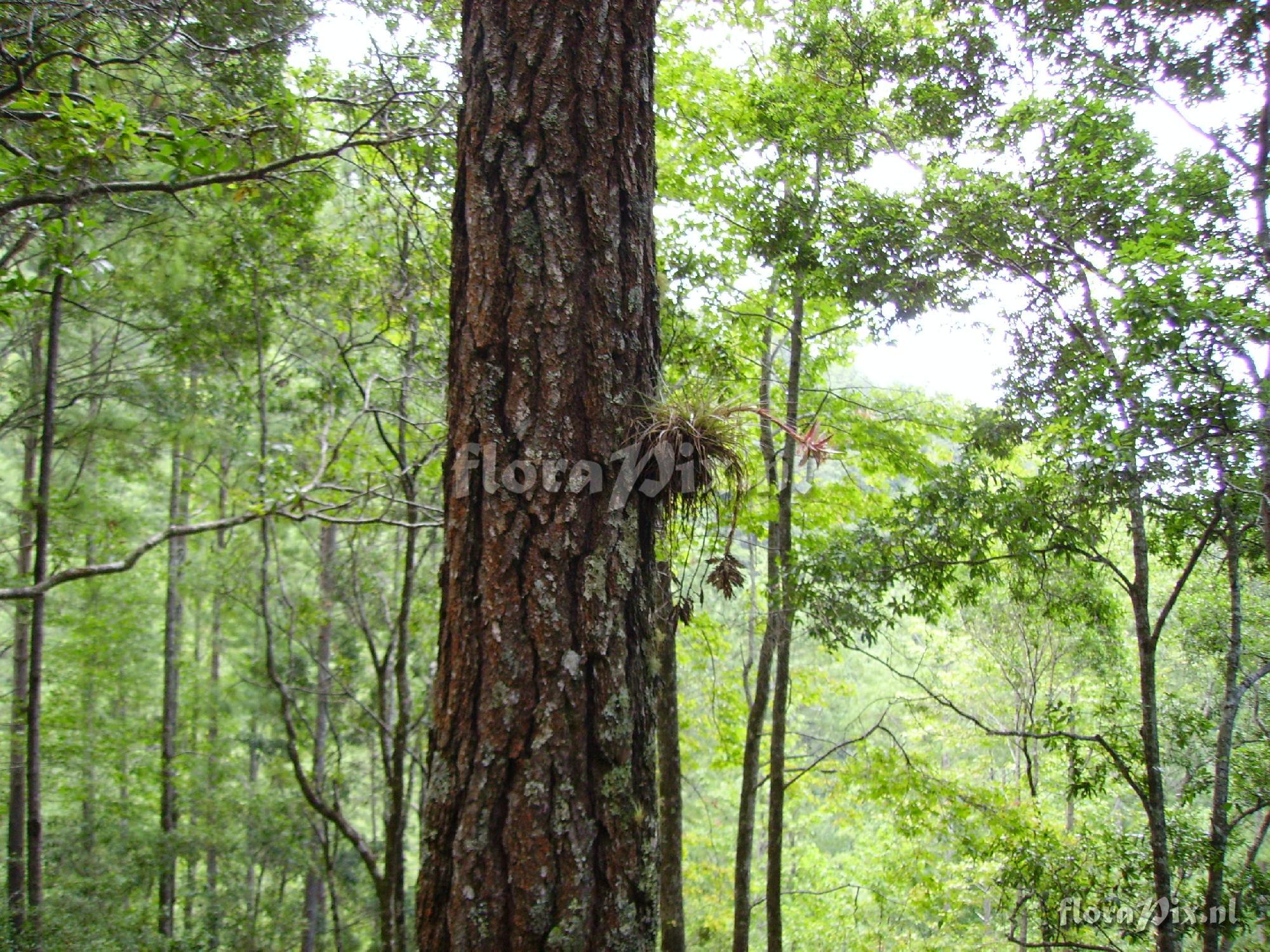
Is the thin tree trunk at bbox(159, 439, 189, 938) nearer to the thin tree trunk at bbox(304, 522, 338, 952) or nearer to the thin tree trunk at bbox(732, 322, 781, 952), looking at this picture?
the thin tree trunk at bbox(304, 522, 338, 952)

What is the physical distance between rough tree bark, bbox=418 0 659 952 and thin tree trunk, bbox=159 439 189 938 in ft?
31.0

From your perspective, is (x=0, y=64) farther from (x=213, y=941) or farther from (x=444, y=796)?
(x=213, y=941)

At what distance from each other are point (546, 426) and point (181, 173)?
2.44 meters

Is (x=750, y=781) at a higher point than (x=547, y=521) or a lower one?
lower

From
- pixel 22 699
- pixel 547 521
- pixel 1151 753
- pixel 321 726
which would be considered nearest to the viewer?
pixel 547 521

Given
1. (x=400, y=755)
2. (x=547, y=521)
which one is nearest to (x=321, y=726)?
(x=400, y=755)

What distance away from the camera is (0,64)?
3045 mm

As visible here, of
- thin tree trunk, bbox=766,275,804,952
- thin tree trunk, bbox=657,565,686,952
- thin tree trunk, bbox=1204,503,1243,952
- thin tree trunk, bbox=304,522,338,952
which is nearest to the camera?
thin tree trunk, bbox=1204,503,1243,952

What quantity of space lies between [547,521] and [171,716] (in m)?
11.8

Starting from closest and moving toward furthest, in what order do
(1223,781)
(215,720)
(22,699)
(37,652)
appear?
1. (1223,781)
2. (37,652)
3. (22,699)
4. (215,720)

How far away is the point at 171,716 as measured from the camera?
1054cm

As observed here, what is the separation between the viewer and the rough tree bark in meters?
1.11

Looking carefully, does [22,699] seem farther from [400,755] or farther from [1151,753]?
[1151,753]

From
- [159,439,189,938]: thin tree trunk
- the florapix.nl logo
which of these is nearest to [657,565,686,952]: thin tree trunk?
the florapix.nl logo
